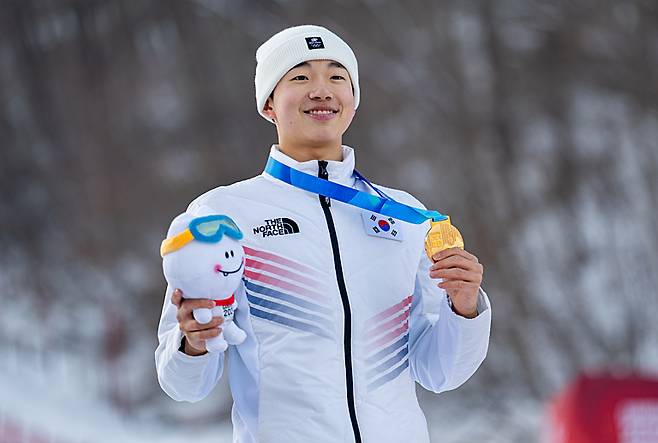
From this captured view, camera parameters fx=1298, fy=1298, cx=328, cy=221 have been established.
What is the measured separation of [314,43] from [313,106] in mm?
107

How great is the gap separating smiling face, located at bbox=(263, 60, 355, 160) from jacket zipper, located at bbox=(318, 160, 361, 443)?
51mm

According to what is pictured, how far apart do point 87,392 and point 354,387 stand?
6.46 meters

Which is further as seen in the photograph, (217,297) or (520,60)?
(520,60)

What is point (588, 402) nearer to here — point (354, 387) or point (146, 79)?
point (354, 387)

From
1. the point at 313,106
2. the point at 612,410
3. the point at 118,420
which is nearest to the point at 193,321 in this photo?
the point at 313,106

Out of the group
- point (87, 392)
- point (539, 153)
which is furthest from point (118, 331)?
point (539, 153)

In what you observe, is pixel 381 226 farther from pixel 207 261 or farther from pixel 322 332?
pixel 207 261

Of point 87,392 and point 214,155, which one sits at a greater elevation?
point 214,155

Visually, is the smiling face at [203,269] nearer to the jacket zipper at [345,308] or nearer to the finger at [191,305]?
the finger at [191,305]

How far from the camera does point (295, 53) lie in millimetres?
1993

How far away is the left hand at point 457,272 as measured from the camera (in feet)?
5.94

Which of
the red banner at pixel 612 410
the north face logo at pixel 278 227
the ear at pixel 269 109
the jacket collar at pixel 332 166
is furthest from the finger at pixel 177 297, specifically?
the red banner at pixel 612 410

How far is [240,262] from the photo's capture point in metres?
1.72

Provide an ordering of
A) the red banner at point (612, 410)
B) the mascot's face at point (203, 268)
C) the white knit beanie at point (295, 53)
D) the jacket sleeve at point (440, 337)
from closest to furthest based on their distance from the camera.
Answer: the mascot's face at point (203, 268), the jacket sleeve at point (440, 337), the white knit beanie at point (295, 53), the red banner at point (612, 410)
